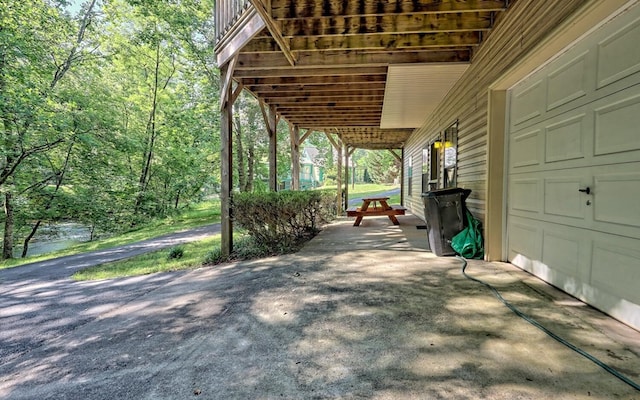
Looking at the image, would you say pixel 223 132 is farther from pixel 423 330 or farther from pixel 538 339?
pixel 538 339

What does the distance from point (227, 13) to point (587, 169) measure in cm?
487

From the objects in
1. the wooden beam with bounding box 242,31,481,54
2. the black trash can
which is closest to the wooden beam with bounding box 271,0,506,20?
the wooden beam with bounding box 242,31,481,54

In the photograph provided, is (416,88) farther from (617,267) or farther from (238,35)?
(617,267)

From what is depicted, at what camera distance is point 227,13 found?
4.59 m

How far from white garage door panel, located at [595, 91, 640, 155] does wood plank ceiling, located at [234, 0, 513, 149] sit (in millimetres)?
1829

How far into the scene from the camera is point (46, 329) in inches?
107

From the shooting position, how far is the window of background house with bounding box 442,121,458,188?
552cm

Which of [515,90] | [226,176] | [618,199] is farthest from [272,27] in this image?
[618,199]

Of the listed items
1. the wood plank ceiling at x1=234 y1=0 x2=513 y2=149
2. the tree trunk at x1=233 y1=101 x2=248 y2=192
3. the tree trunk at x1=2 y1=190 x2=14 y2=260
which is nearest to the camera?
the wood plank ceiling at x1=234 y1=0 x2=513 y2=149

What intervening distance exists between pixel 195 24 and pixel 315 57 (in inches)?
433

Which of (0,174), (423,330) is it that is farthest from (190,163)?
(423,330)

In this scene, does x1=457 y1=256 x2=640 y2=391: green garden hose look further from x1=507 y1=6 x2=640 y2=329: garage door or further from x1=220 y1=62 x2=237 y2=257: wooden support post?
x1=220 y1=62 x2=237 y2=257: wooden support post

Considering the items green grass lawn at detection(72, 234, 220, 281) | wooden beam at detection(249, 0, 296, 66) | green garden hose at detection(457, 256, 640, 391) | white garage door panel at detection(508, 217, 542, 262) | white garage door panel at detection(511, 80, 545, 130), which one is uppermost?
wooden beam at detection(249, 0, 296, 66)

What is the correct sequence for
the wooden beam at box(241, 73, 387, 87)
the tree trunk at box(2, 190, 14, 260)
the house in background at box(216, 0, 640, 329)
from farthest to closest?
1. the tree trunk at box(2, 190, 14, 260)
2. the wooden beam at box(241, 73, 387, 87)
3. the house in background at box(216, 0, 640, 329)
